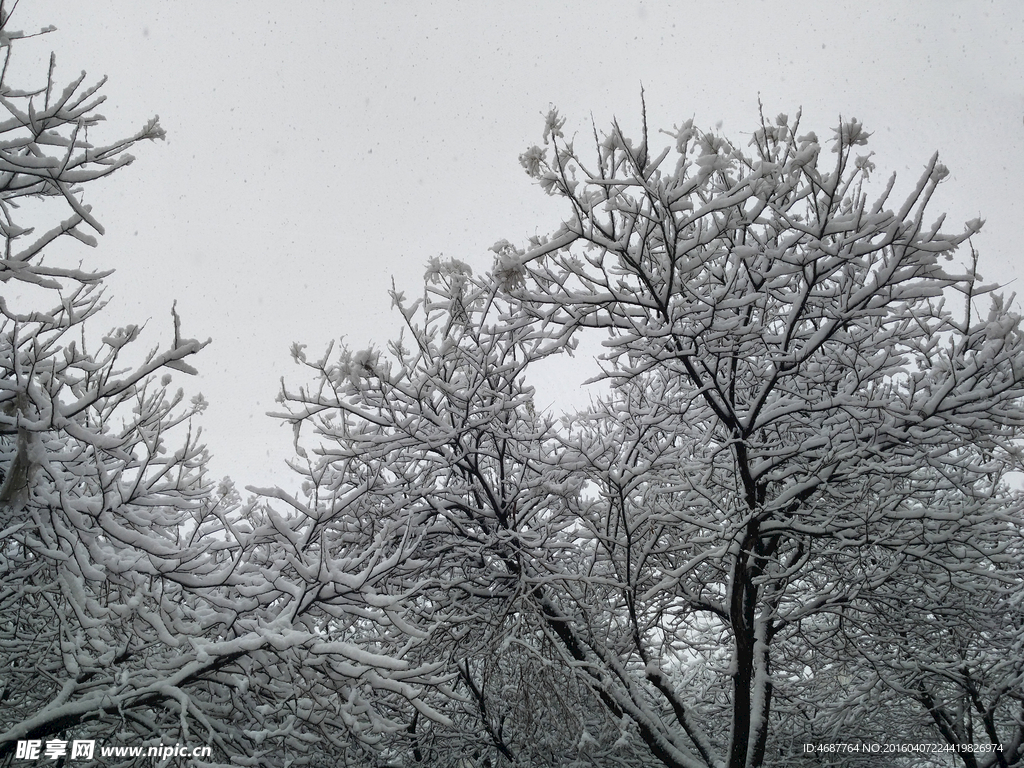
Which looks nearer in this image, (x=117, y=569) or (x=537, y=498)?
(x=117, y=569)

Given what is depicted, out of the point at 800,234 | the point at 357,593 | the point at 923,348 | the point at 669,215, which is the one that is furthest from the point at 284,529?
the point at 923,348

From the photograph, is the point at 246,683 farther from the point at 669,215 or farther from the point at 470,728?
the point at 470,728

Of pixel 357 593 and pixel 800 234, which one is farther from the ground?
pixel 800 234

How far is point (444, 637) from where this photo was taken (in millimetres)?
4684

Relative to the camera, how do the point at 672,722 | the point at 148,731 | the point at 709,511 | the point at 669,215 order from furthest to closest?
the point at 672,722
the point at 709,511
the point at 148,731
the point at 669,215

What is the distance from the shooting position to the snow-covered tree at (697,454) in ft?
10.2

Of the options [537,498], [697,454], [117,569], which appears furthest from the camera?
[697,454]

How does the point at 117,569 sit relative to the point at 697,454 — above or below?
below

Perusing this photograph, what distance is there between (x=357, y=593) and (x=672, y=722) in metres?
5.62

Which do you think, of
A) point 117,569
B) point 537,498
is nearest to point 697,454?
point 537,498

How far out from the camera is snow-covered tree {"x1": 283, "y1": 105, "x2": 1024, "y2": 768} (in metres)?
3.10

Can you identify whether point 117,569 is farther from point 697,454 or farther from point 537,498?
point 697,454

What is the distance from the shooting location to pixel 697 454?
5363 millimetres

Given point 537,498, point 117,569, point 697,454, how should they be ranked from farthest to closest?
point 697,454 → point 537,498 → point 117,569
